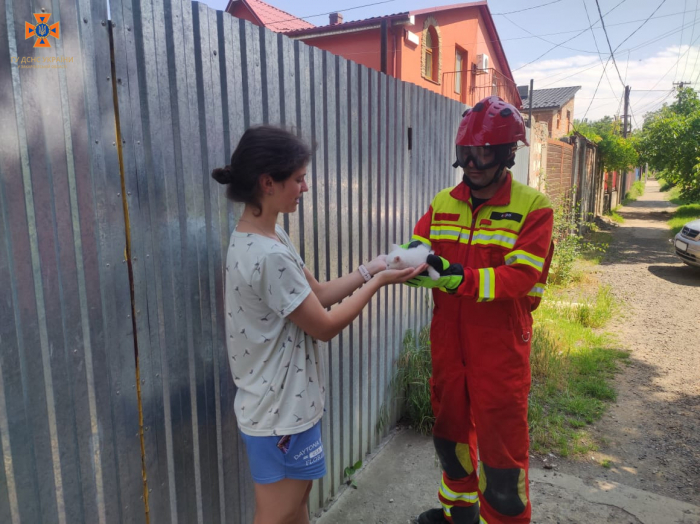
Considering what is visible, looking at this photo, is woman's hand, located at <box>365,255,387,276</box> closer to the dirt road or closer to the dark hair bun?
the dark hair bun

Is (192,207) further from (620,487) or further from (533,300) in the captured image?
(620,487)

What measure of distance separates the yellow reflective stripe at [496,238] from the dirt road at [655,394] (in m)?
2.16

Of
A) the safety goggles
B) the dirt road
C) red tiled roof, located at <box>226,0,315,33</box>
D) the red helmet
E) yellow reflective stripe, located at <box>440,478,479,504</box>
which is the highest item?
red tiled roof, located at <box>226,0,315,33</box>

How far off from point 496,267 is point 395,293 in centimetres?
165

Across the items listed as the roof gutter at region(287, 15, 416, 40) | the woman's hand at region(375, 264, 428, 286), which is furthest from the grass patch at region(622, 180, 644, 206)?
the woman's hand at region(375, 264, 428, 286)

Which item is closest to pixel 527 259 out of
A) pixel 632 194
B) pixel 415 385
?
pixel 415 385

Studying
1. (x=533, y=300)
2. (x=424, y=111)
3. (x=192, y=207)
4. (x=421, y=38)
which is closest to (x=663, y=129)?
(x=421, y=38)

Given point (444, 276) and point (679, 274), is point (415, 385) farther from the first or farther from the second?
point (679, 274)

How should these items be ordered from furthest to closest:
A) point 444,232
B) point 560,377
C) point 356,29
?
1. point 356,29
2. point 560,377
3. point 444,232

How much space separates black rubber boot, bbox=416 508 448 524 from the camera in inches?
115

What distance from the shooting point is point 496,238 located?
243 centimetres

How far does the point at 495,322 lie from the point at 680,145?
50.6ft

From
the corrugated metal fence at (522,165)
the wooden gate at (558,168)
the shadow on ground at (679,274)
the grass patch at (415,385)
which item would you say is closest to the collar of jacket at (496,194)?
the grass patch at (415,385)

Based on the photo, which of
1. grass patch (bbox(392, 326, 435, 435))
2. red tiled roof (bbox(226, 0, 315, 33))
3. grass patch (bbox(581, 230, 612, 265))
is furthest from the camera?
red tiled roof (bbox(226, 0, 315, 33))
